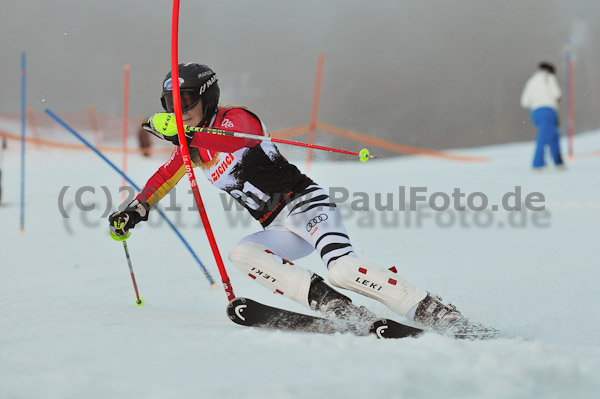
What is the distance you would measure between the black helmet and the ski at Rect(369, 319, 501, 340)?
3.95 ft

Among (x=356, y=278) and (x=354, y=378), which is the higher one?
(x=356, y=278)

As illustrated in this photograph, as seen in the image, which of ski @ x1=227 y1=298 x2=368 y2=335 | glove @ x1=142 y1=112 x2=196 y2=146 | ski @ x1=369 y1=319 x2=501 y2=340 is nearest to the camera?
ski @ x1=369 y1=319 x2=501 y2=340

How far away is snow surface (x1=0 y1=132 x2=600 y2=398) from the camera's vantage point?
1.64 metres

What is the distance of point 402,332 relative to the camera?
2.28 meters

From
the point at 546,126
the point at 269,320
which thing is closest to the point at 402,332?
the point at 269,320

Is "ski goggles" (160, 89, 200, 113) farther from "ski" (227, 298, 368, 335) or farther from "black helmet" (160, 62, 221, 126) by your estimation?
"ski" (227, 298, 368, 335)

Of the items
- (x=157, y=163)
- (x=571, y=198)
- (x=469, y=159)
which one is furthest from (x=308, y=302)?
(x=157, y=163)

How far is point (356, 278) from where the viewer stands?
251 centimetres

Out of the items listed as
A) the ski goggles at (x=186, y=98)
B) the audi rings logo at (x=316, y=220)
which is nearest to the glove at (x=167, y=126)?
the ski goggles at (x=186, y=98)

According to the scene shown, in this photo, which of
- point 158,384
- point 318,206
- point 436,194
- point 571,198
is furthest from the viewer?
point 436,194

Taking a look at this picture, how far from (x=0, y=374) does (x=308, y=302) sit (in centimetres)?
125

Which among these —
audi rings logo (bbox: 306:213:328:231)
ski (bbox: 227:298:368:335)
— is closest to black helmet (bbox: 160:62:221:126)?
audi rings logo (bbox: 306:213:328:231)

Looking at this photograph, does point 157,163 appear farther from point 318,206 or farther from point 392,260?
point 318,206

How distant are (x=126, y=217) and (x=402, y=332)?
1361mm
